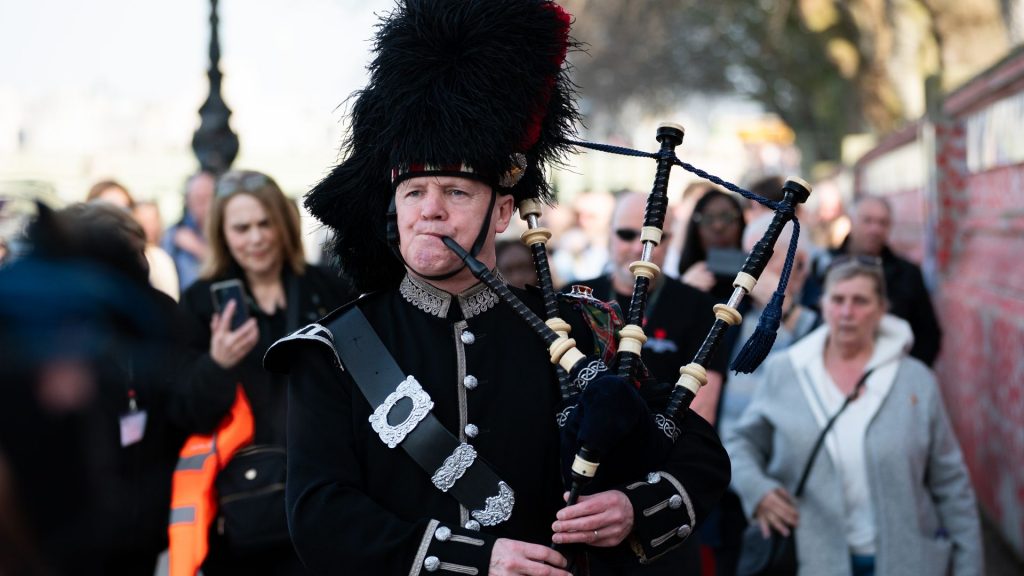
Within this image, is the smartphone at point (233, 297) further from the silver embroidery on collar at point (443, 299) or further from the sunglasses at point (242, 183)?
the silver embroidery on collar at point (443, 299)

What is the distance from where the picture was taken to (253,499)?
5.07 m

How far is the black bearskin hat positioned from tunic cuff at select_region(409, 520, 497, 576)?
0.79 m

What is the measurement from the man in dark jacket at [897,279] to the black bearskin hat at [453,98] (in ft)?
15.4

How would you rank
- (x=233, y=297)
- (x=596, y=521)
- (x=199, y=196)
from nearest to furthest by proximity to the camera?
(x=596, y=521)
(x=233, y=297)
(x=199, y=196)

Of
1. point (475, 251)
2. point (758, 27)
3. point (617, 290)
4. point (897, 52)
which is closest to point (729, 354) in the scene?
point (617, 290)

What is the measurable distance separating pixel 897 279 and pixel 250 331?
4556mm

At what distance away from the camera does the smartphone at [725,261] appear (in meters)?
6.57

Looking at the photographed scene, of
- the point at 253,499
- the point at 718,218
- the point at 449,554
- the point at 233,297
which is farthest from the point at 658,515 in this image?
the point at 718,218

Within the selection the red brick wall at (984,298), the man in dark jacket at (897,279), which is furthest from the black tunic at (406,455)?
the red brick wall at (984,298)

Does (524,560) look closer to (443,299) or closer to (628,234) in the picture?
(443,299)

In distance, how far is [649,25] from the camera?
101 feet

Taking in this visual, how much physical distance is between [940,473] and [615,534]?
2.74 m

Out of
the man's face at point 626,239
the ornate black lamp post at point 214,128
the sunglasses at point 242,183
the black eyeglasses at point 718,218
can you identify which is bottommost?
the man's face at point 626,239

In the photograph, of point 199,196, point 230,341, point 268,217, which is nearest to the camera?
point 230,341
